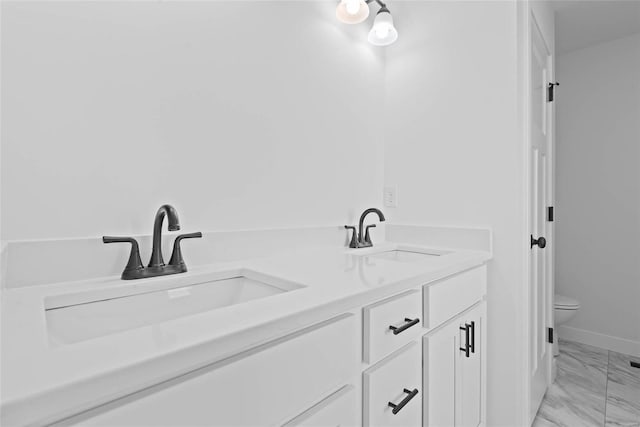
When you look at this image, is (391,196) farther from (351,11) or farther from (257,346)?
(257,346)

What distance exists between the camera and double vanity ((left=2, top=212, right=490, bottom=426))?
1.40 ft

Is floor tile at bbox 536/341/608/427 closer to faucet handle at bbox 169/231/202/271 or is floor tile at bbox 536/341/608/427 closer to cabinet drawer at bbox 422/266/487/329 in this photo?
cabinet drawer at bbox 422/266/487/329

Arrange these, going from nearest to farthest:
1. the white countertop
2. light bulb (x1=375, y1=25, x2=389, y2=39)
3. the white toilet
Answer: the white countertop < light bulb (x1=375, y1=25, x2=389, y2=39) < the white toilet

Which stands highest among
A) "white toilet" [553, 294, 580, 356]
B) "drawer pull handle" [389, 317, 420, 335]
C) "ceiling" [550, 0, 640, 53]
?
"ceiling" [550, 0, 640, 53]

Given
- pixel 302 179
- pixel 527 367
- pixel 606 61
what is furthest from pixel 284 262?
pixel 606 61

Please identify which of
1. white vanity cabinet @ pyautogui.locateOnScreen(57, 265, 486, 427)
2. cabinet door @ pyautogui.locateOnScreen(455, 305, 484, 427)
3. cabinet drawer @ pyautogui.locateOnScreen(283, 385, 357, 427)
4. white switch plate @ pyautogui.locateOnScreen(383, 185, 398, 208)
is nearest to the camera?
white vanity cabinet @ pyautogui.locateOnScreen(57, 265, 486, 427)

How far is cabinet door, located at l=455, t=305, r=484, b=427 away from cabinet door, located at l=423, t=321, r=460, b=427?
0.05 metres

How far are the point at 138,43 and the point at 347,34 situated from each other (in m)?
1.02

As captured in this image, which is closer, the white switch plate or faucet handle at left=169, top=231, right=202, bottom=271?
faucet handle at left=169, top=231, right=202, bottom=271

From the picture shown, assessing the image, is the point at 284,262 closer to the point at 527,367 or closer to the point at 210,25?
the point at 210,25

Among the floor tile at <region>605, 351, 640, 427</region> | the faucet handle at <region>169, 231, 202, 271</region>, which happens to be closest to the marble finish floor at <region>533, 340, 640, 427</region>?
the floor tile at <region>605, 351, 640, 427</region>

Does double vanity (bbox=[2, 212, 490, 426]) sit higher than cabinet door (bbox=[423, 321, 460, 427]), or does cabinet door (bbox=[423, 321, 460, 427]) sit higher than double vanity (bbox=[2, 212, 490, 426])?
double vanity (bbox=[2, 212, 490, 426])

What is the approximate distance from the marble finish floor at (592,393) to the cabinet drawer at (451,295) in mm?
876

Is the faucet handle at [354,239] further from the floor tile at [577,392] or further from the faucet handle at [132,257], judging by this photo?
the floor tile at [577,392]
